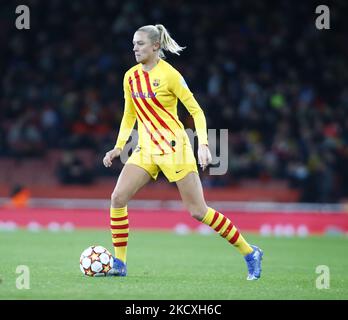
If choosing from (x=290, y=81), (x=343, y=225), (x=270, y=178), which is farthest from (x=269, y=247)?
(x=290, y=81)

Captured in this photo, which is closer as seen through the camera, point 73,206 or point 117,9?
point 73,206

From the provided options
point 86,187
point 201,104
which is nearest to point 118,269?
point 86,187

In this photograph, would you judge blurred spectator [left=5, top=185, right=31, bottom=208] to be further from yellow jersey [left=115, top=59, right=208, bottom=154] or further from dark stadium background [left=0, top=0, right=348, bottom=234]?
yellow jersey [left=115, top=59, right=208, bottom=154]

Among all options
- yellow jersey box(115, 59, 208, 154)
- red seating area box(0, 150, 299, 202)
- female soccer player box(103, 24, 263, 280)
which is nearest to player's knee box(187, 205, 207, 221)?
female soccer player box(103, 24, 263, 280)

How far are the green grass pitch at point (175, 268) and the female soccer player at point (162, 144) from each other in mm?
593

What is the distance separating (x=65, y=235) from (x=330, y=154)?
6.37 m

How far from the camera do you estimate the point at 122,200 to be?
340 inches

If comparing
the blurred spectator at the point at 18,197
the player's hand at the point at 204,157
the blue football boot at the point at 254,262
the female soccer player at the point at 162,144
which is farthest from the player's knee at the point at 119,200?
the blurred spectator at the point at 18,197

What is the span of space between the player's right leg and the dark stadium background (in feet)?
31.6

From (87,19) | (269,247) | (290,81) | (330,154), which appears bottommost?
(269,247)

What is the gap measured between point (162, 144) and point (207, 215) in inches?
32.6

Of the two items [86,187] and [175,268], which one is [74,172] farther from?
[175,268]
